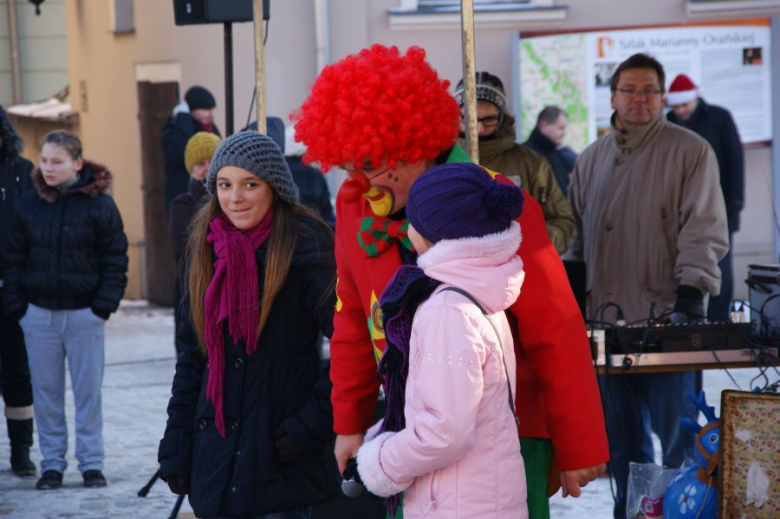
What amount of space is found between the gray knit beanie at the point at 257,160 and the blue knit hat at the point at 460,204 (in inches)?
39.4

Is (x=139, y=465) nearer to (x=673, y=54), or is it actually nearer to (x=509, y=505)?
(x=509, y=505)

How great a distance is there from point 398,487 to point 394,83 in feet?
3.04

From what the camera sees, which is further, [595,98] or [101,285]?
[595,98]

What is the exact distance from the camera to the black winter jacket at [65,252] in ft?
→ 19.8

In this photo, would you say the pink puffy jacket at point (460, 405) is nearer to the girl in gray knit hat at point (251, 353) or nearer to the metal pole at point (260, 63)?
the girl in gray knit hat at point (251, 353)

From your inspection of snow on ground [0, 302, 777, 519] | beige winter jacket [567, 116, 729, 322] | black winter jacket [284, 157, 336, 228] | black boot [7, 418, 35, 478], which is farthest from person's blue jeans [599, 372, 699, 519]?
black boot [7, 418, 35, 478]

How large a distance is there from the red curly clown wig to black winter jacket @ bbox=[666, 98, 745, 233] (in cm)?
486

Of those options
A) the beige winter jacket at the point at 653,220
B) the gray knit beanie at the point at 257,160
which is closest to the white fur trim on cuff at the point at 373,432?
the gray knit beanie at the point at 257,160

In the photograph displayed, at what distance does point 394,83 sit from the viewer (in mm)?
3027

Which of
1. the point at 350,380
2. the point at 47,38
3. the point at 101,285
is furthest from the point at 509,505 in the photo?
the point at 47,38

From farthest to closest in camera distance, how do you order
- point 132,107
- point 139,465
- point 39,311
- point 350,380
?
1. point 132,107
2. point 139,465
3. point 39,311
4. point 350,380

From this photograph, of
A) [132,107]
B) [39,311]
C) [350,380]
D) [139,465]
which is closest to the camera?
[350,380]

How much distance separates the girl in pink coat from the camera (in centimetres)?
267

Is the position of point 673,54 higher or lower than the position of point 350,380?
higher
